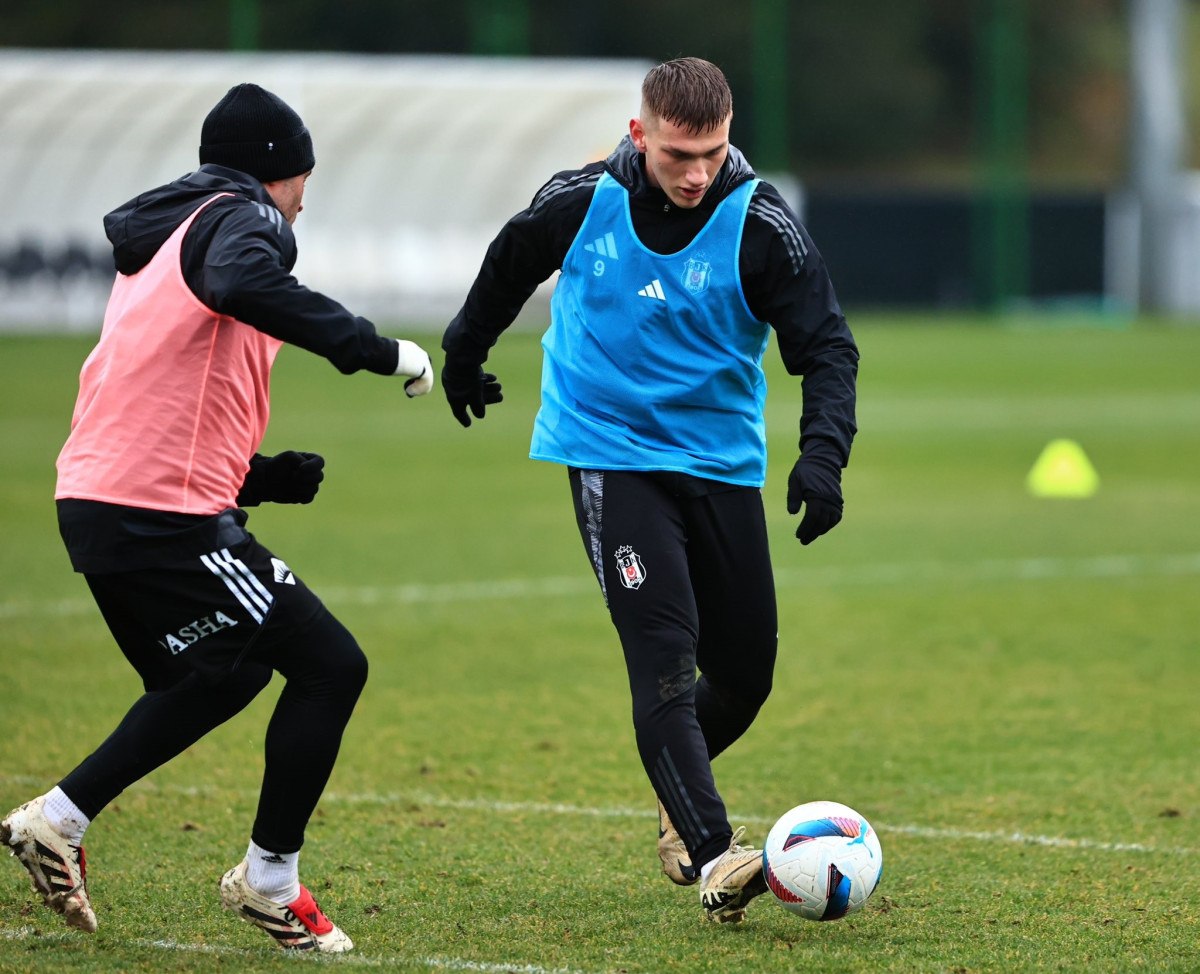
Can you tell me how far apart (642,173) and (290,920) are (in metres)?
2.01

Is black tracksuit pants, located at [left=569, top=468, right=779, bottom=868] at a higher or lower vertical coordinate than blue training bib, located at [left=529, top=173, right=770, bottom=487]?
lower

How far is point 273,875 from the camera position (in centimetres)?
450

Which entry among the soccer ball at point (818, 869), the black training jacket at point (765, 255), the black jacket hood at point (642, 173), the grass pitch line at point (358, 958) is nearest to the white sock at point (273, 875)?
the grass pitch line at point (358, 958)

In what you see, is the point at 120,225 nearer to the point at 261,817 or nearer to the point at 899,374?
the point at 261,817

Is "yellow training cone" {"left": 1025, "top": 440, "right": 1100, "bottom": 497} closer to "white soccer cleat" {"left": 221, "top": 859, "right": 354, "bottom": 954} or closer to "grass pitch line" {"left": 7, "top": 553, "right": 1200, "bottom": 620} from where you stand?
"grass pitch line" {"left": 7, "top": 553, "right": 1200, "bottom": 620}

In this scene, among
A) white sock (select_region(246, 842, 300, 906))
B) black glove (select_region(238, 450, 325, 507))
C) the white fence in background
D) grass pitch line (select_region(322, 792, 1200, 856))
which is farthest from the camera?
the white fence in background

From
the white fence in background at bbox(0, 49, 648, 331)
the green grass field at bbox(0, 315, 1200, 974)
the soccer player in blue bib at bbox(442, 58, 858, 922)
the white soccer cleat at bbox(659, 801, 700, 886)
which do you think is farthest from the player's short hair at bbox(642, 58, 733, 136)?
the white fence in background at bbox(0, 49, 648, 331)

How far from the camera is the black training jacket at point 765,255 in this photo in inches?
184

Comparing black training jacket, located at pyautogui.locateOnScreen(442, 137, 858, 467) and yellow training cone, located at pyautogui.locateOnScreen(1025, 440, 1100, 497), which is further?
yellow training cone, located at pyautogui.locateOnScreen(1025, 440, 1100, 497)

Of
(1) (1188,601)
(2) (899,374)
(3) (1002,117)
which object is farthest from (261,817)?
Answer: (3) (1002,117)

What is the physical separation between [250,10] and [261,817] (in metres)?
33.1

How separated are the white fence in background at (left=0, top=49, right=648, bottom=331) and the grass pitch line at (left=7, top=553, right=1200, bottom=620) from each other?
19.5 meters

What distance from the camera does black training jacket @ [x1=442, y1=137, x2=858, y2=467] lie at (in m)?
4.68

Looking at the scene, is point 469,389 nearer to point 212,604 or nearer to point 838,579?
point 212,604
